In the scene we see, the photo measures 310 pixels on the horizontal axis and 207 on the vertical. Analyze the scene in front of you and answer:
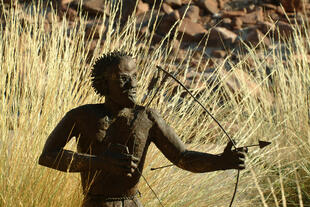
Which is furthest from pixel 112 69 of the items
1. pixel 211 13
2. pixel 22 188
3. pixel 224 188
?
pixel 211 13

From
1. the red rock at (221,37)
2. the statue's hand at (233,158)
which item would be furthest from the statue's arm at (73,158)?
the red rock at (221,37)

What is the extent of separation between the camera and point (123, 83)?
122 centimetres

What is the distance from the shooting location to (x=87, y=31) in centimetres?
538

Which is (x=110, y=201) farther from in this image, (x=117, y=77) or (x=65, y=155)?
(x=117, y=77)

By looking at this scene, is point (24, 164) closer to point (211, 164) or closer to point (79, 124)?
point (79, 124)

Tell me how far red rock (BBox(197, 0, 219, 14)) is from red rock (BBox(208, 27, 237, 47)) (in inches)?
14.5

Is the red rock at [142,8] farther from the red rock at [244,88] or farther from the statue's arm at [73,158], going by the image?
the statue's arm at [73,158]

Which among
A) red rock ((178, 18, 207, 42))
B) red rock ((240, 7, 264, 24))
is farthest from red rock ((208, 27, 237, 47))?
red rock ((240, 7, 264, 24))

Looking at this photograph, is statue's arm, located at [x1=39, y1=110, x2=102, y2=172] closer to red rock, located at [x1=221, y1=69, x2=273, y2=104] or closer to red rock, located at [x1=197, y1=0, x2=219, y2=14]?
red rock, located at [x1=221, y1=69, x2=273, y2=104]

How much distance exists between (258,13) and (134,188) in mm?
4554

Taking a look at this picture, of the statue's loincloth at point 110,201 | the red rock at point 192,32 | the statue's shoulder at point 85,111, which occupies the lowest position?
the red rock at point 192,32

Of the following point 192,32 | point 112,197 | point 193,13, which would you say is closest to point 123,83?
point 112,197

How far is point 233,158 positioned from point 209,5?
15.3ft

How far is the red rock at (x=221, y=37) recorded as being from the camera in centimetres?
529
